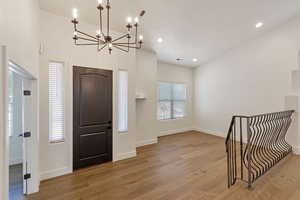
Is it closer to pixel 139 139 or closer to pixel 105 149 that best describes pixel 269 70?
pixel 139 139

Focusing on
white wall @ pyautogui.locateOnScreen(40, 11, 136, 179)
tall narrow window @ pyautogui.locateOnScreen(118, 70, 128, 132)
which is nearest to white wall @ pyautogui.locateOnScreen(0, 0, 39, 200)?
Result: white wall @ pyautogui.locateOnScreen(40, 11, 136, 179)

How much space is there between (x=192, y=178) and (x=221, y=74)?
4645 mm

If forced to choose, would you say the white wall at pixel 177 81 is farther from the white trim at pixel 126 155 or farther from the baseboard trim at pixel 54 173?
the baseboard trim at pixel 54 173

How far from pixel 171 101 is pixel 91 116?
13.7ft

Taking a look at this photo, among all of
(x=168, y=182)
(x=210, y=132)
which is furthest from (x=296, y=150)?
(x=168, y=182)

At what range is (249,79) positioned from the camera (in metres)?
5.68

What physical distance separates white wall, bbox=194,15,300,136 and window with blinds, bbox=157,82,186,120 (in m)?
0.81

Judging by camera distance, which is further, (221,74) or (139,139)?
(221,74)

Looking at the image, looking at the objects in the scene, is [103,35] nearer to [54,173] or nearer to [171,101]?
[54,173]

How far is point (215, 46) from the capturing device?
572 cm

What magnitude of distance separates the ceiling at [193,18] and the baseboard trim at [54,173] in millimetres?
3089

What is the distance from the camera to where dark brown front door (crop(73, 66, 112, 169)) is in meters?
3.59

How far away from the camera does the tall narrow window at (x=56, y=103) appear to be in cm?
331

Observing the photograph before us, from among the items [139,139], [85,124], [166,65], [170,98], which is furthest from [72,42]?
[170,98]
